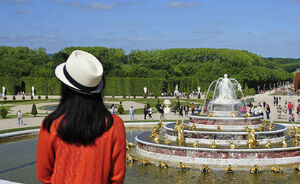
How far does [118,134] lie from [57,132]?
48cm

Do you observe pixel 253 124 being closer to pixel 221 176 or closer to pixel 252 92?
pixel 221 176

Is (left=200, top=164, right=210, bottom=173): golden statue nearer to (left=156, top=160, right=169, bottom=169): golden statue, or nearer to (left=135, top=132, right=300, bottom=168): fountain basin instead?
(left=135, top=132, right=300, bottom=168): fountain basin

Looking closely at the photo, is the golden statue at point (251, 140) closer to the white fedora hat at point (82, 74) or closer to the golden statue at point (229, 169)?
the golden statue at point (229, 169)

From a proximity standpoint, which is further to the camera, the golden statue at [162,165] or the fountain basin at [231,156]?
the fountain basin at [231,156]

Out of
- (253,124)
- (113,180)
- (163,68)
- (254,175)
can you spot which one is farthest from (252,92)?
(113,180)

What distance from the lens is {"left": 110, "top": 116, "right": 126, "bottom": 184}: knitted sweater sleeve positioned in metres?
3.13

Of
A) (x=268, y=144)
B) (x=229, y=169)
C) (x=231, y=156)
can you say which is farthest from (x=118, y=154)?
(x=268, y=144)

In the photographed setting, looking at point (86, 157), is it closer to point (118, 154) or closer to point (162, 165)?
point (118, 154)

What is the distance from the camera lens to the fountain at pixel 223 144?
1297 cm

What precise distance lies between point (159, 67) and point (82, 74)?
86479 mm

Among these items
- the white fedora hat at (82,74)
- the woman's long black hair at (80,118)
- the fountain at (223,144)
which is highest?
the white fedora hat at (82,74)

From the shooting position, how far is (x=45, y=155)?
10.3ft

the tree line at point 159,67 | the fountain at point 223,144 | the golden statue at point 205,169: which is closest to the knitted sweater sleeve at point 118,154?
the golden statue at point 205,169

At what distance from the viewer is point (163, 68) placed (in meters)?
89.8
